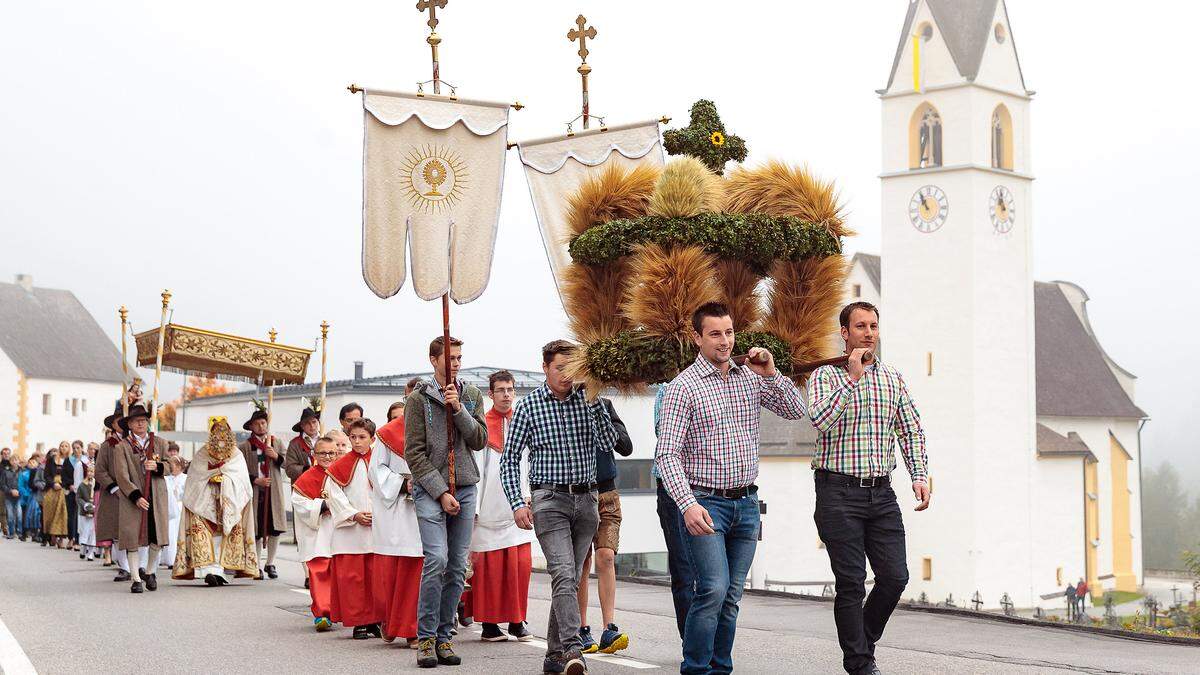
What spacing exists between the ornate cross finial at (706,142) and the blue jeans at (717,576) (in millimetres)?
2671

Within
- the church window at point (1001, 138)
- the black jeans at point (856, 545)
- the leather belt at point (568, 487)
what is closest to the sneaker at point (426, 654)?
the leather belt at point (568, 487)

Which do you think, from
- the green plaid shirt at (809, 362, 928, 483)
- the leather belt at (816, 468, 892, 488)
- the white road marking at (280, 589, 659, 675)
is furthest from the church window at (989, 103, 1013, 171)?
the leather belt at (816, 468, 892, 488)

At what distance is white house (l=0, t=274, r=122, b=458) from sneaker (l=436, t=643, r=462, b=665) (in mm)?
71364

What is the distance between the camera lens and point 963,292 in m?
59.1

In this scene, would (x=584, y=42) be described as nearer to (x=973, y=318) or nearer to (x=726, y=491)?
(x=726, y=491)

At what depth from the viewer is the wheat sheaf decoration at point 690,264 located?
8.89 metres

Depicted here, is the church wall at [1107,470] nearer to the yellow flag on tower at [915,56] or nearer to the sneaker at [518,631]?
the yellow flag on tower at [915,56]

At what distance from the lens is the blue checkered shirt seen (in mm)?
8945

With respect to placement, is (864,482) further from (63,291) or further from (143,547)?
(63,291)

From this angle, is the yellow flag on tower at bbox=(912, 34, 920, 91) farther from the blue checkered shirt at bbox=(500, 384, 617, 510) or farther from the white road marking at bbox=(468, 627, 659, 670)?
the blue checkered shirt at bbox=(500, 384, 617, 510)

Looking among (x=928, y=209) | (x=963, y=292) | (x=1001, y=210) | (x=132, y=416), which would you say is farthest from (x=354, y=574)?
(x=1001, y=210)

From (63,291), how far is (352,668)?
265ft

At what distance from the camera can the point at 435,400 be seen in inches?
384

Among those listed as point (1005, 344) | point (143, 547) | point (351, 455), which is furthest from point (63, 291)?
point (351, 455)
